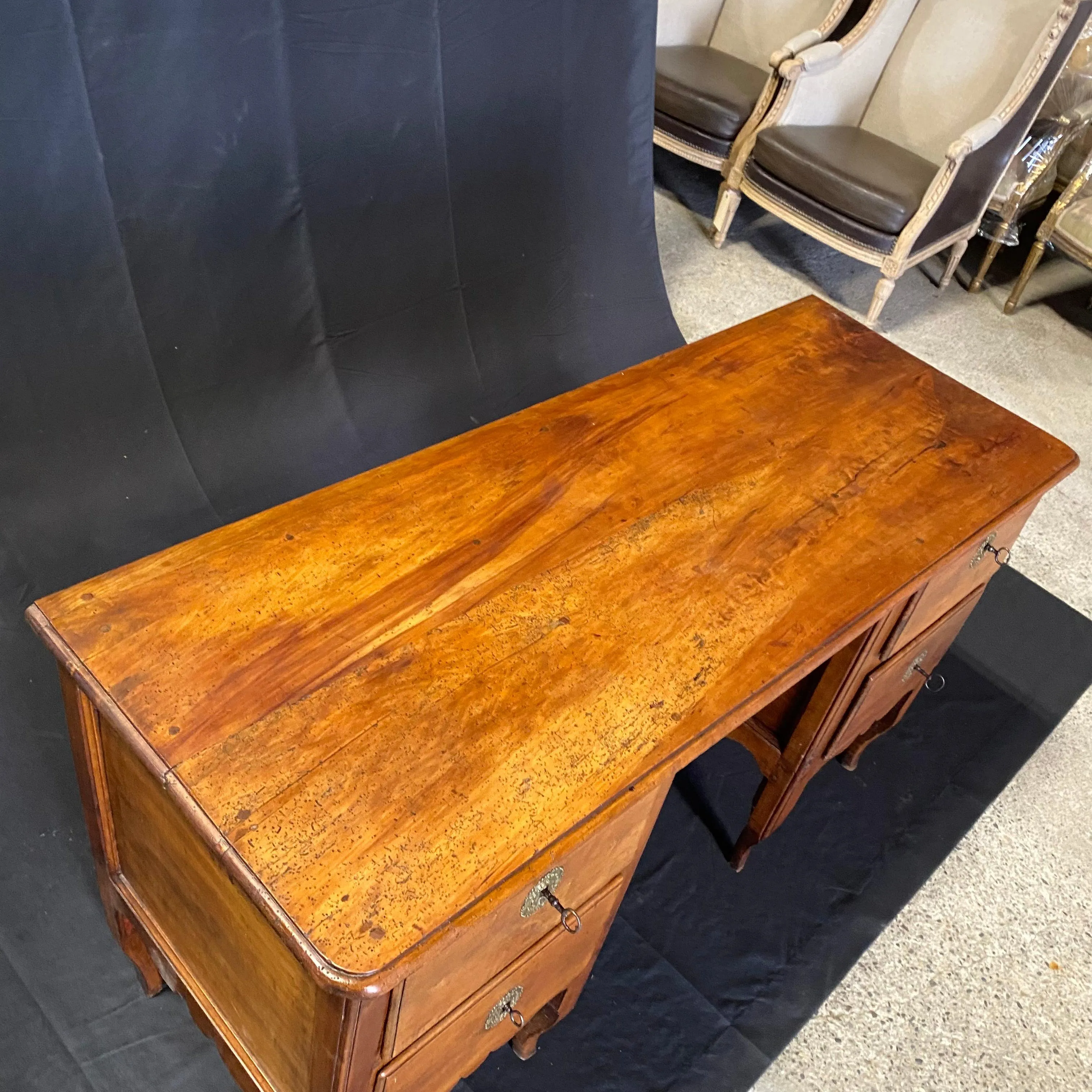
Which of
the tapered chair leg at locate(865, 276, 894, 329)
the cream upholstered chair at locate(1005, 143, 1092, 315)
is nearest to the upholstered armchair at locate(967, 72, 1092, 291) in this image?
the cream upholstered chair at locate(1005, 143, 1092, 315)

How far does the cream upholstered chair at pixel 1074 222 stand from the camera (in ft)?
10.0

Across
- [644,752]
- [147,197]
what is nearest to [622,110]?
[147,197]

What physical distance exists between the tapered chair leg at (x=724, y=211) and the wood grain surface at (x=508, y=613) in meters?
1.80

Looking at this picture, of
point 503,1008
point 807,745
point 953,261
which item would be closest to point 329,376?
point 807,745

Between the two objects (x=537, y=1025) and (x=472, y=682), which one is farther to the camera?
(x=537, y=1025)

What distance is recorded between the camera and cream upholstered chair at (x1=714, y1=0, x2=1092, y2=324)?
2.90 m

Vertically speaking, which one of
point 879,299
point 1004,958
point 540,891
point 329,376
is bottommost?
point 1004,958

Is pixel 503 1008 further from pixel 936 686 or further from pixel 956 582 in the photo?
pixel 936 686

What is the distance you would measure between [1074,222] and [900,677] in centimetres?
207

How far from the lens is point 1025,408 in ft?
9.68

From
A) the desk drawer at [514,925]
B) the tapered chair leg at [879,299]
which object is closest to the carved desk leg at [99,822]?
the desk drawer at [514,925]

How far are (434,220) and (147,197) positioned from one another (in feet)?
1.97

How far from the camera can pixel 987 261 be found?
335cm

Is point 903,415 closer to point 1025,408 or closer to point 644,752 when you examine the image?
point 644,752
